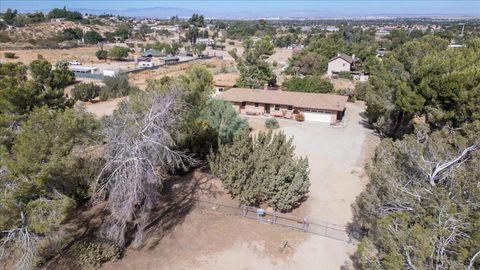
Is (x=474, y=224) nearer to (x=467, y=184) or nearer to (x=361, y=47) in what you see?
(x=467, y=184)

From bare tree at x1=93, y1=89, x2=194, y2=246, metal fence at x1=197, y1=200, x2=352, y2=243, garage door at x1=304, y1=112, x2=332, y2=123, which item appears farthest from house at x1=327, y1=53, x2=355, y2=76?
bare tree at x1=93, y1=89, x2=194, y2=246

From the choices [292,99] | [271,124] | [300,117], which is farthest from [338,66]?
[271,124]

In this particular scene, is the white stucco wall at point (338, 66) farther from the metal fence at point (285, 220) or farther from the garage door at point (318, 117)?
the metal fence at point (285, 220)

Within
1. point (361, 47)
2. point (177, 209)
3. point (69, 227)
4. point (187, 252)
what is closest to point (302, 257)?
point (187, 252)

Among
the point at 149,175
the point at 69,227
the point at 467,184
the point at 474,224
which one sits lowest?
the point at 69,227

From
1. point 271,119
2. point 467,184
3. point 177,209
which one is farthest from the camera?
point 271,119

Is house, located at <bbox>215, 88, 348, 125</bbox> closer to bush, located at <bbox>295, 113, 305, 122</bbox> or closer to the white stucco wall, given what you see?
bush, located at <bbox>295, 113, 305, 122</bbox>

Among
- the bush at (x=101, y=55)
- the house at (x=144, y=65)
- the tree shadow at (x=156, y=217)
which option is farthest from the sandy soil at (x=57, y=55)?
the tree shadow at (x=156, y=217)
